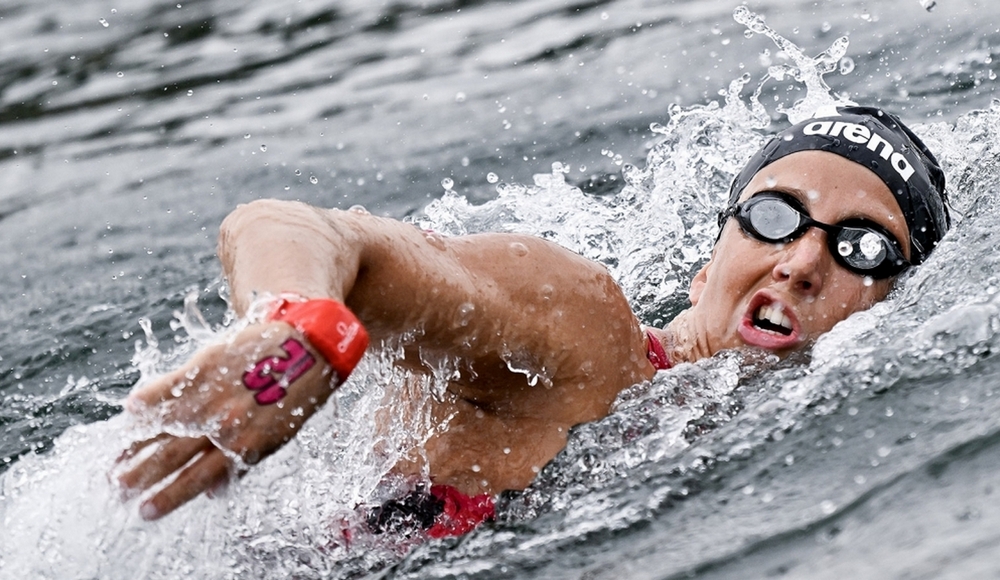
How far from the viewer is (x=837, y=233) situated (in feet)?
13.7

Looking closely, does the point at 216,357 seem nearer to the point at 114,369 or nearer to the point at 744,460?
the point at 744,460

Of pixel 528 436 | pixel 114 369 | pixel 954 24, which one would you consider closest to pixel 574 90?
pixel 954 24

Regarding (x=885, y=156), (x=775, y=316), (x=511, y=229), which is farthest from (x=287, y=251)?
(x=511, y=229)

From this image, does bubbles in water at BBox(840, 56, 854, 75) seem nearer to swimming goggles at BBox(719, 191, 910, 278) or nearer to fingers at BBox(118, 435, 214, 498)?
swimming goggles at BBox(719, 191, 910, 278)

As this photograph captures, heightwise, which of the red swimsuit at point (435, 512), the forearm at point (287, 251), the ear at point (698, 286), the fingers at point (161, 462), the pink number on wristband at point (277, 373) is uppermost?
the forearm at point (287, 251)

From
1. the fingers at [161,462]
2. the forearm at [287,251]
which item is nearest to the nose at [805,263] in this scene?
the forearm at [287,251]

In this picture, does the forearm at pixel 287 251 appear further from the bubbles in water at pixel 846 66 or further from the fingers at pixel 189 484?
the bubbles in water at pixel 846 66

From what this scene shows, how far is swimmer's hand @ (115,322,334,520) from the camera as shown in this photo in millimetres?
2297

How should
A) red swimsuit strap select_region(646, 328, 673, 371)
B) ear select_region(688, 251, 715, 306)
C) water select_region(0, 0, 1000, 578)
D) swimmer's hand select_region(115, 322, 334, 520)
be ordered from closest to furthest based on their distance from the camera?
1. swimmer's hand select_region(115, 322, 334, 520)
2. water select_region(0, 0, 1000, 578)
3. red swimsuit strap select_region(646, 328, 673, 371)
4. ear select_region(688, 251, 715, 306)

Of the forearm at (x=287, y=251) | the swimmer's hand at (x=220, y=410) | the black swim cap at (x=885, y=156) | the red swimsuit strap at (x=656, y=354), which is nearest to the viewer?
the swimmer's hand at (x=220, y=410)

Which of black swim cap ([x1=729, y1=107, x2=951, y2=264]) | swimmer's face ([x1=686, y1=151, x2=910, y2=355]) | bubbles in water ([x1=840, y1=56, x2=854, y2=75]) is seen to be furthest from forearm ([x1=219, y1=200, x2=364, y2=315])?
bubbles in water ([x1=840, y1=56, x2=854, y2=75])

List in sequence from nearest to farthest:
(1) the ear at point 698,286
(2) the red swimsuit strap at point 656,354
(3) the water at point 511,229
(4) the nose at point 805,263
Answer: (3) the water at point 511,229 < (2) the red swimsuit strap at point 656,354 < (4) the nose at point 805,263 < (1) the ear at point 698,286

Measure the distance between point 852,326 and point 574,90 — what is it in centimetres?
468

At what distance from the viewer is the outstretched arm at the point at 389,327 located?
2.32 meters
